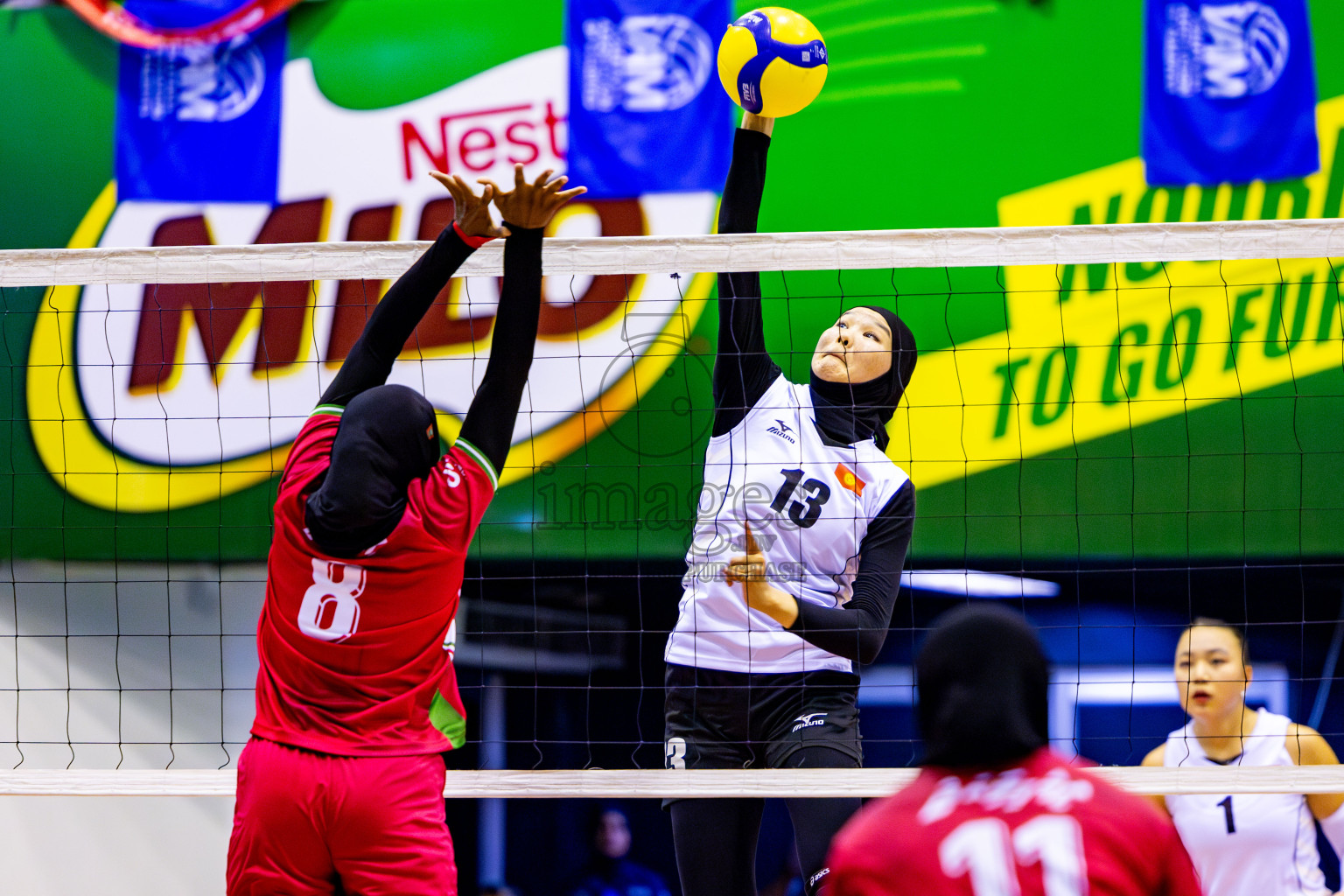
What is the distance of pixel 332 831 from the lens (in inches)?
81.5

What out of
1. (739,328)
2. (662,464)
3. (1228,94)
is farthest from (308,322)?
(1228,94)

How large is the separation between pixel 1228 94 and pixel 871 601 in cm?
336

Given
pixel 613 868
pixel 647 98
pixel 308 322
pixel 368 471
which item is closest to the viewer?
pixel 368 471

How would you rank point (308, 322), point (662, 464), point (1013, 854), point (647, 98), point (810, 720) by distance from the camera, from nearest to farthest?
point (1013, 854) < point (810, 720) < point (662, 464) < point (647, 98) < point (308, 322)

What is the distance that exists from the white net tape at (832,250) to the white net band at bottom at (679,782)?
55.0 inches

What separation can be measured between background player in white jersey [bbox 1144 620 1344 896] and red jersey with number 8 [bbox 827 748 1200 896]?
287 centimetres

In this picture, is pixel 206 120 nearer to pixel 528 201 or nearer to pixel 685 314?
pixel 685 314

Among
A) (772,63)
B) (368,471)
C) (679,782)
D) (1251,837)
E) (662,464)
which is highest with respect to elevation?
(772,63)

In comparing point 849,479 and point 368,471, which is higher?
point 368,471

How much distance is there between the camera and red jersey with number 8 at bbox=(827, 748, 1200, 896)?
128 centimetres

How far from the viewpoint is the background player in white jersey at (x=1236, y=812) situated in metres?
3.95

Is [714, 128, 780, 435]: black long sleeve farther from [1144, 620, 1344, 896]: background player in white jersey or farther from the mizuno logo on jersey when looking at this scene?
[1144, 620, 1344, 896]: background player in white jersey

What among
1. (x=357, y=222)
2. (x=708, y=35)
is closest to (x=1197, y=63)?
(x=708, y=35)

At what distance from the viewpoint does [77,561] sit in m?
5.43
